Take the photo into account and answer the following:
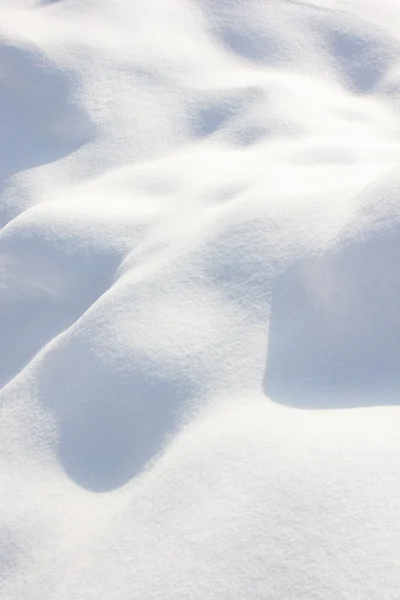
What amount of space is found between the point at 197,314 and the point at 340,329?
1.06ft

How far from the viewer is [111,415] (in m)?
1.48

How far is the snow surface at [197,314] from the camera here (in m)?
1.10

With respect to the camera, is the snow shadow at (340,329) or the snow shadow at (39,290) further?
the snow shadow at (39,290)

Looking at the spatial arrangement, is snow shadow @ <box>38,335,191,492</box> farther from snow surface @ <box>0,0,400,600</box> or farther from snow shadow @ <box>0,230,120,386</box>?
snow shadow @ <box>0,230,120,386</box>

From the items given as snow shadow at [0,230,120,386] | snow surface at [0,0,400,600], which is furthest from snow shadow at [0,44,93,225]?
snow shadow at [0,230,120,386]

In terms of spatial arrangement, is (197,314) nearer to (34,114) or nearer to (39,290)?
(39,290)

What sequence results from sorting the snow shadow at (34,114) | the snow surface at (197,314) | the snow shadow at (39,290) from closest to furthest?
the snow surface at (197,314) → the snow shadow at (39,290) → the snow shadow at (34,114)

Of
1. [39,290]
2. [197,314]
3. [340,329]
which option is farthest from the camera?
[39,290]

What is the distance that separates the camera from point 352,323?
144 centimetres

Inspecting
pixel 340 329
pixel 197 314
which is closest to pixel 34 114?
pixel 197 314

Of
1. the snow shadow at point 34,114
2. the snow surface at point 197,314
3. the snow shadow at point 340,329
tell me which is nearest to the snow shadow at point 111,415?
the snow surface at point 197,314

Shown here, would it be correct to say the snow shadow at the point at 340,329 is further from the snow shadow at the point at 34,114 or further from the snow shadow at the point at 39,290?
the snow shadow at the point at 34,114

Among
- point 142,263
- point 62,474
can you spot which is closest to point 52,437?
point 62,474

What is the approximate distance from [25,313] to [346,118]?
1248 mm
